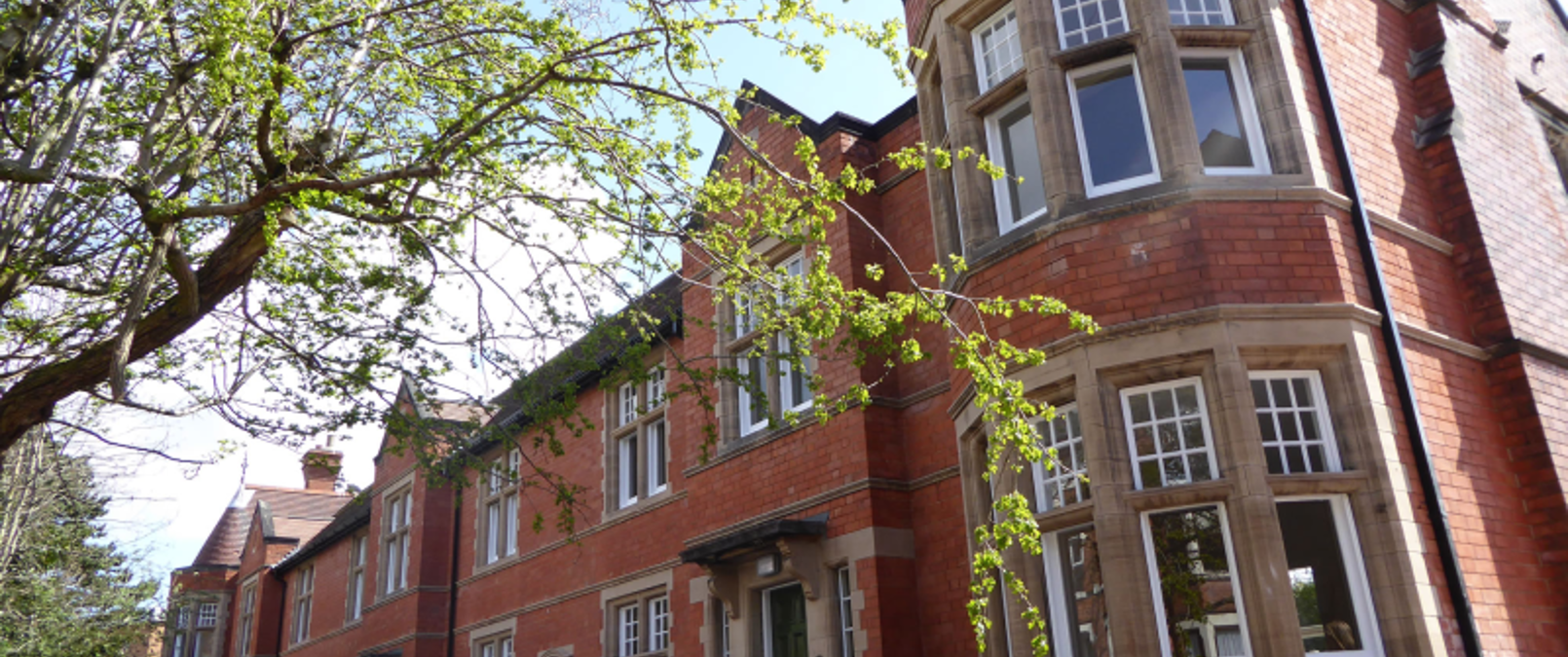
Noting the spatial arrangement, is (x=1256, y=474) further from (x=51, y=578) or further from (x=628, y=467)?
(x=51, y=578)

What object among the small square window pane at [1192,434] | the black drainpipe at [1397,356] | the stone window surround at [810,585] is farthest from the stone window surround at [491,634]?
the black drainpipe at [1397,356]

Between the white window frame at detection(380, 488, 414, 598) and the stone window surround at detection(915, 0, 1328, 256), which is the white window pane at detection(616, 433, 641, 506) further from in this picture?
the stone window surround at detection(915, 0, 1328, 256)

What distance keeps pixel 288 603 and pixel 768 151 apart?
25185 millimetres

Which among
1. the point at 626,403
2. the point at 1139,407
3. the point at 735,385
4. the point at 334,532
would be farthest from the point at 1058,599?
the point at 334,532

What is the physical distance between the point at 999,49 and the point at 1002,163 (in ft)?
3.29

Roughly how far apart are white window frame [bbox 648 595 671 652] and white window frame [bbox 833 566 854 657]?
407 centimetres

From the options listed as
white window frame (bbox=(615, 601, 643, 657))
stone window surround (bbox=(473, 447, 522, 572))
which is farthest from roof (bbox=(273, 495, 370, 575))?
white window frame (bbox=(615, 601, 643, 657))

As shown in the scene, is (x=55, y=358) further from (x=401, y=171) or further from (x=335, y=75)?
(x=401, y=171)

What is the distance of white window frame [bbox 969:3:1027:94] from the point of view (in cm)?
905

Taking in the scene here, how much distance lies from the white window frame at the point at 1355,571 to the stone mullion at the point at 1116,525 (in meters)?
0.93

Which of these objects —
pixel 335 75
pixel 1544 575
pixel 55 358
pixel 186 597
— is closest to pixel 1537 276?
pixel 1544 575

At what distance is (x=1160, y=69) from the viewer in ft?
26.3

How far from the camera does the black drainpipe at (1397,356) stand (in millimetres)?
6789

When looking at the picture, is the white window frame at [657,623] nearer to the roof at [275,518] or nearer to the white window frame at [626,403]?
the white window frame at [626,403]
